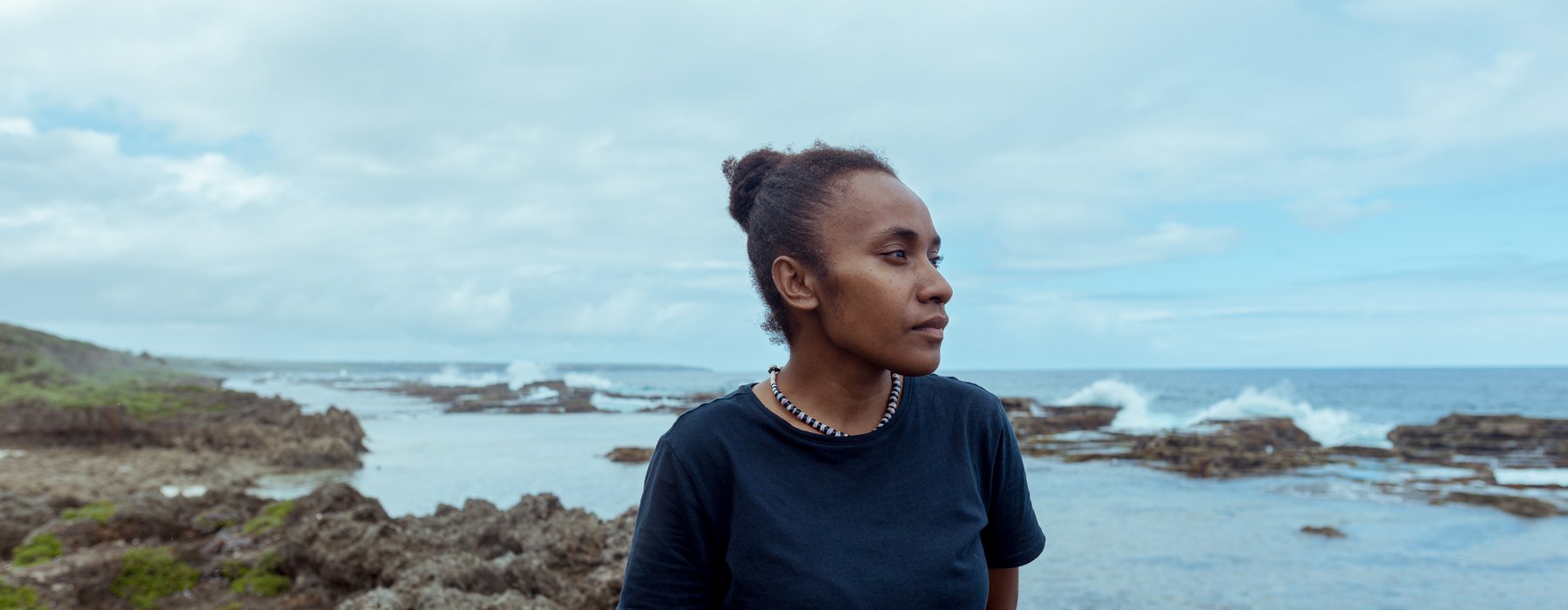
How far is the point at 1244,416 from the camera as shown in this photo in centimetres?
4578

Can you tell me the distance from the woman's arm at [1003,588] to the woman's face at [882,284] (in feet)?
1.47

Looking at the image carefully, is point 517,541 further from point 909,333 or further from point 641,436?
point 641,436

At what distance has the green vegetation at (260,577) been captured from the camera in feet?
21.2

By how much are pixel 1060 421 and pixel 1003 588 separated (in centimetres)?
3367

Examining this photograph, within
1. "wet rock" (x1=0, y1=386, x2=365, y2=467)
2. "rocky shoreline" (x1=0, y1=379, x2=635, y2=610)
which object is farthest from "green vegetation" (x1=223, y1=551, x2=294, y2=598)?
"wet rock" (x1=0, y1=386, x2=365, y2=467)

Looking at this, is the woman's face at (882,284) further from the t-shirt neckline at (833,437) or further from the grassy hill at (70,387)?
the grassy hill at (70,387)

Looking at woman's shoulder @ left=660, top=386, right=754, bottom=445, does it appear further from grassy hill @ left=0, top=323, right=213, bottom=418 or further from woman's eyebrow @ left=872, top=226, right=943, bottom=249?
grassy hill @ left=0, top=323, right=213, bottom=418

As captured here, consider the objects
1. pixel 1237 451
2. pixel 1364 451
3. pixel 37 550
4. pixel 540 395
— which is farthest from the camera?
pixel 540 395

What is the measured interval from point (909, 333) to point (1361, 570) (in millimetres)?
12808

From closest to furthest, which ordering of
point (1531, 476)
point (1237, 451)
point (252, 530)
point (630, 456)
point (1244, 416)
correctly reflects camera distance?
point (252, 530), point (1531, 476), point (630, 456), point (1237, 451), point (1244, 416)

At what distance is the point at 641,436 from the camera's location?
30266 millimetres

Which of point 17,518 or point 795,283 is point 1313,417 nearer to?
point 17,518

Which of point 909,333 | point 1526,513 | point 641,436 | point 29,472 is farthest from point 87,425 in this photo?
point 1526,513

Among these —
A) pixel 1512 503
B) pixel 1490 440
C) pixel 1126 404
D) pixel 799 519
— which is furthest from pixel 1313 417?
pixel 799 519
